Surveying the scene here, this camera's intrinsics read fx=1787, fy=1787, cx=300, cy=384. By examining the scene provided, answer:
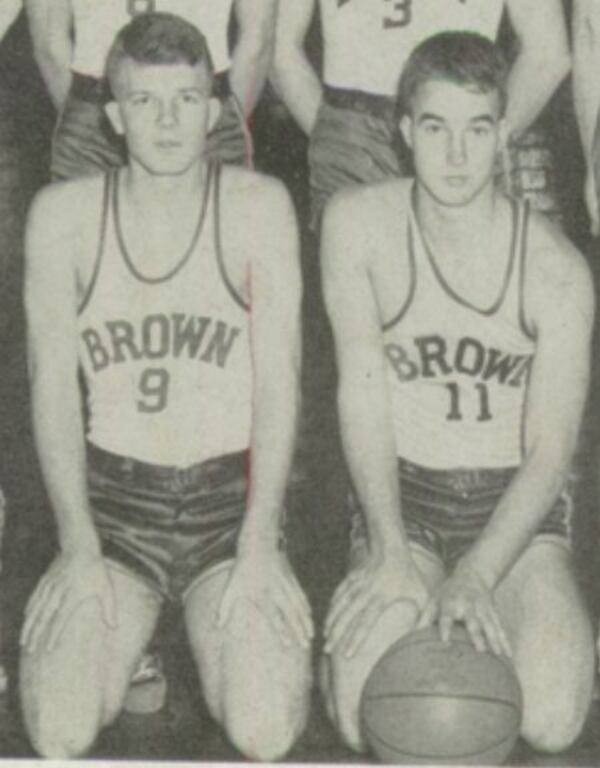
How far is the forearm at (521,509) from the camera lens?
1667 millimetres

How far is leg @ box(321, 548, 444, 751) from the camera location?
163 centimetres

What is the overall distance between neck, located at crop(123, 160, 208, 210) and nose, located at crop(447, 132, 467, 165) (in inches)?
9.3

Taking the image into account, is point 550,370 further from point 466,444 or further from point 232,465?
point 232,465

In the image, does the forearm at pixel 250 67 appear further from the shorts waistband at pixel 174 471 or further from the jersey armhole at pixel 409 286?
the shorts waistband at pixel 174 471

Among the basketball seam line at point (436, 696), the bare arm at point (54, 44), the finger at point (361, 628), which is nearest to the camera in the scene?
the basketball seam line at point (436, 696)

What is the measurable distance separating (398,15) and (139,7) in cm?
25

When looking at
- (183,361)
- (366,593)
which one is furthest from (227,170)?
(366,593)

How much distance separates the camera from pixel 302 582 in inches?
67.1

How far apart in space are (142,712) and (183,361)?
336mm

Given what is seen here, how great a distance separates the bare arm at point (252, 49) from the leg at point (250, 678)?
472mm

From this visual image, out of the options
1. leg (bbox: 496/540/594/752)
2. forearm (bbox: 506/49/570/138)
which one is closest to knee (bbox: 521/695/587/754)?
leg (bbox: 496/540/594/752)

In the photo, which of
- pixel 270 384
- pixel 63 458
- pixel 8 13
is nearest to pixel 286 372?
pixel 270 384

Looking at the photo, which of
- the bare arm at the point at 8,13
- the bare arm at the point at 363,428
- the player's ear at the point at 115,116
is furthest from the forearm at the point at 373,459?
the bare arm at the point at 8,13

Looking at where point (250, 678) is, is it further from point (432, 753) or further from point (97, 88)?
point (97, 88)
